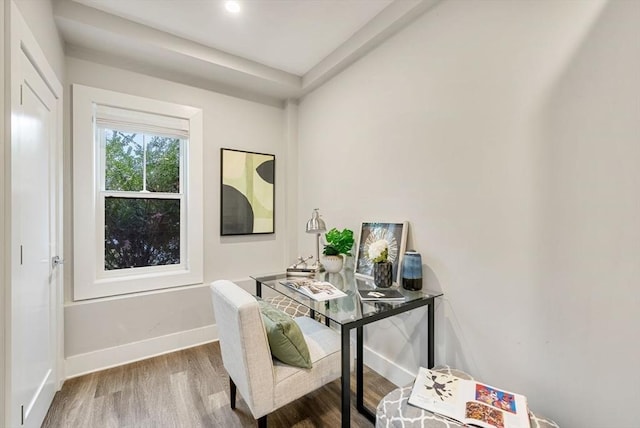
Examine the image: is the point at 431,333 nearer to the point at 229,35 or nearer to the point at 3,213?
the point at 3,213

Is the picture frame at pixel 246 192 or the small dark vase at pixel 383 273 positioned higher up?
the picture frame at pixel 246 192

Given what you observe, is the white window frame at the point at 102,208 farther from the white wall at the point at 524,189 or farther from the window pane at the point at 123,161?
the white wall at the point at 524,189

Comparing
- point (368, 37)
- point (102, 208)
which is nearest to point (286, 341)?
point (102, 208)

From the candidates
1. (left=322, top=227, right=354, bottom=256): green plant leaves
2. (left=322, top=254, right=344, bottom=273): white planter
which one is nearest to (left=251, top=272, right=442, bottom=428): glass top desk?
(left=322, top=254, right=344, bottom=273): white planter

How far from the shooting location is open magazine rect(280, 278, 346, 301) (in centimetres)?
173

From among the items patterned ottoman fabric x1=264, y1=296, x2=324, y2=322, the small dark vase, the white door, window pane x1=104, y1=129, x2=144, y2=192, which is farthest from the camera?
window pane x1=104, y1=129, x2=144, y2=192

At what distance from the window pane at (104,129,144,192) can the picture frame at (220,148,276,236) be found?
0.71m

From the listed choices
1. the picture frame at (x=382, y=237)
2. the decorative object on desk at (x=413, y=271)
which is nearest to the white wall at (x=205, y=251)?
the picture frame at (x=382, y=237)

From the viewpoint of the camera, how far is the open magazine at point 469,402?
1.11m

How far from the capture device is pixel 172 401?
6.31 feet

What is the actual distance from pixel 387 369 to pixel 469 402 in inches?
40.7

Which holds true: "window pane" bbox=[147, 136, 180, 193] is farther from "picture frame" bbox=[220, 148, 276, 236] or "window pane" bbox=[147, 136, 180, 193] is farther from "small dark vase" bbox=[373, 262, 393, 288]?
"small dark vase" bbox=[373, 262, 393, 288]

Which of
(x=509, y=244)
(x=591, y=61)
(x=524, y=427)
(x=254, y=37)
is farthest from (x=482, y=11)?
(x=524, y=427)

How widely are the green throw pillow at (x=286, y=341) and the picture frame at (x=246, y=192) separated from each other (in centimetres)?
163
